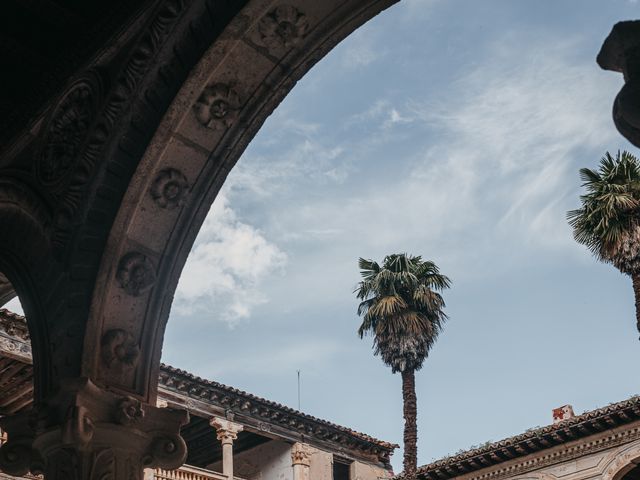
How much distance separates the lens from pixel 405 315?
87.5 ft

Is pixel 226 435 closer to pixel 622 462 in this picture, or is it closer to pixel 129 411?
pixel 622 462

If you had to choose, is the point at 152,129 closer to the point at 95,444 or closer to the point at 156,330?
the point at 156,330

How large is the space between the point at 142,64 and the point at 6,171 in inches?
46.1

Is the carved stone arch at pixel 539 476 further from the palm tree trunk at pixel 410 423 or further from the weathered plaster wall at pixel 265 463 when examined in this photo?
the weathered plaster wall at pixel 265 463

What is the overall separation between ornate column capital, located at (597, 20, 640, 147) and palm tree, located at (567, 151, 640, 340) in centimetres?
1843

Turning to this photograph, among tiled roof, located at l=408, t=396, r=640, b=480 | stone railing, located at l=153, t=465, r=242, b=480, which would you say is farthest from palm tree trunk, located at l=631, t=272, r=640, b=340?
stone railing, located at l=153, t=465, r=242, b=480

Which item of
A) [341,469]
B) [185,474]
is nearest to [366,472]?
[341,469]

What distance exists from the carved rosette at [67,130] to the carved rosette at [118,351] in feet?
3.36

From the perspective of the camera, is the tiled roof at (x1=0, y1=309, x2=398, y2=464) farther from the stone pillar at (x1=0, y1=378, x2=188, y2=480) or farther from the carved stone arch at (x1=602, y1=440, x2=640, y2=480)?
the stone pillar at (x1=0, y1=378, x2=188, y2=480)

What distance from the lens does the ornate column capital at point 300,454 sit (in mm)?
27344

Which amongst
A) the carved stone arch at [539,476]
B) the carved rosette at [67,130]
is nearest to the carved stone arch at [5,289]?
the carved rosette at [67,130]

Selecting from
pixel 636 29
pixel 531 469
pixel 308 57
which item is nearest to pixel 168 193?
pixel 308 57

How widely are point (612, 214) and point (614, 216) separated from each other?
0.07m

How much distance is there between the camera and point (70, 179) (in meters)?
5.23
